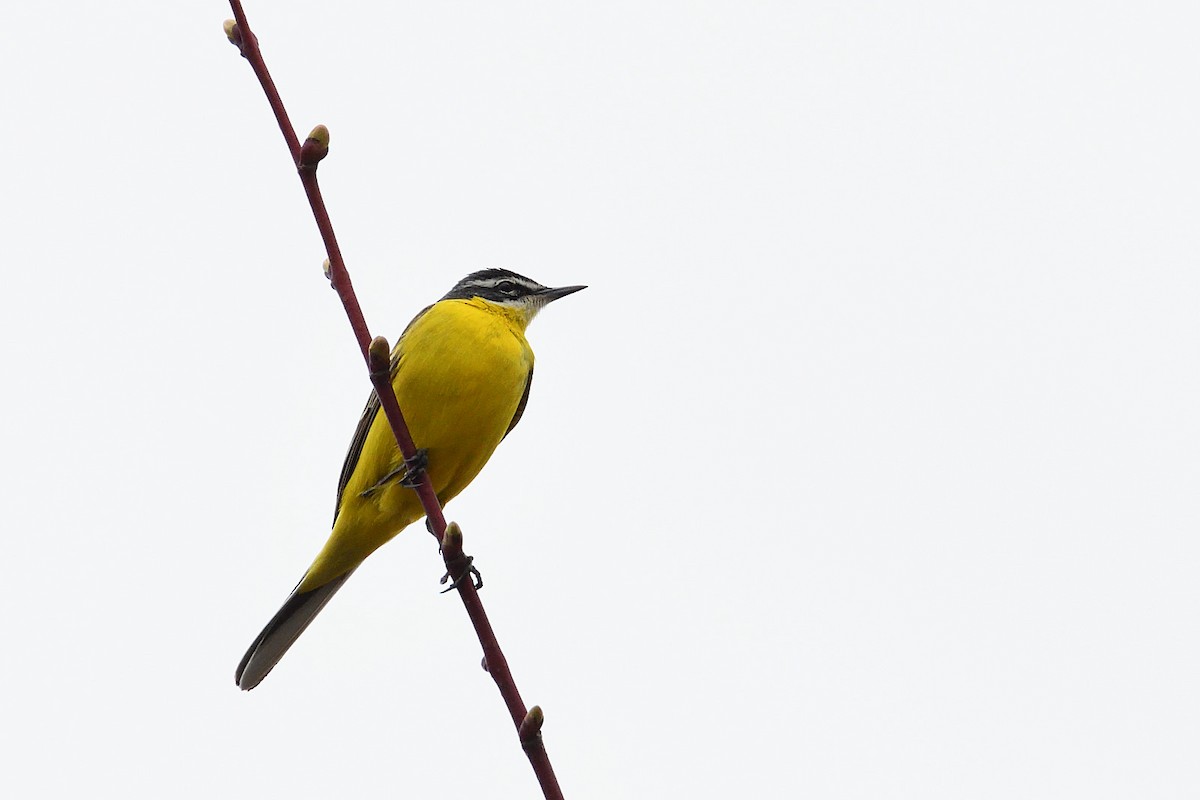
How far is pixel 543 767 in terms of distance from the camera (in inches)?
120

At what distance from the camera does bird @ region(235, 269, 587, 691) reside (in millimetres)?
6543

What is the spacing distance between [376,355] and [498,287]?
477cm

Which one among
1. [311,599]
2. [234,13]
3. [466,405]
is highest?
[234,13]

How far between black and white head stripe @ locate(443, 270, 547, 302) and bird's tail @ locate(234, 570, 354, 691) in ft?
6.32

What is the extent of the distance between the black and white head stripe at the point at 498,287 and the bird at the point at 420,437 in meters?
0.54

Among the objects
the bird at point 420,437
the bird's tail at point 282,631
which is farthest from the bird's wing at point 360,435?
the bird's tail at point 282,631

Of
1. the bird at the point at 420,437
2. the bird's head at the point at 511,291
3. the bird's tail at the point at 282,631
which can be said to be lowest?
the bird's tail at the point at 282,631

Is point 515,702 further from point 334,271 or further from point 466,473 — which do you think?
point 466,473

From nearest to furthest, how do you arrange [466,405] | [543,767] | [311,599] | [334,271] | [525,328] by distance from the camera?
[543,767] → [334,271] → [466,405] → [311,599] → [525,328]

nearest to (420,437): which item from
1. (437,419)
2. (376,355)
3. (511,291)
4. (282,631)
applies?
(437,419)

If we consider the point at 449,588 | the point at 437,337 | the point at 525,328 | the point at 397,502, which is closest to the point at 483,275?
the point at 525,328

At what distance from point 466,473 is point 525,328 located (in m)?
1.35

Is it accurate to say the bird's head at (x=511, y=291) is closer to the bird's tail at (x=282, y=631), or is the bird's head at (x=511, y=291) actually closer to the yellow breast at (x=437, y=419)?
the yellow breast at (x=437, y=419)

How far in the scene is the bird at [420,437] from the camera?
6543mm
